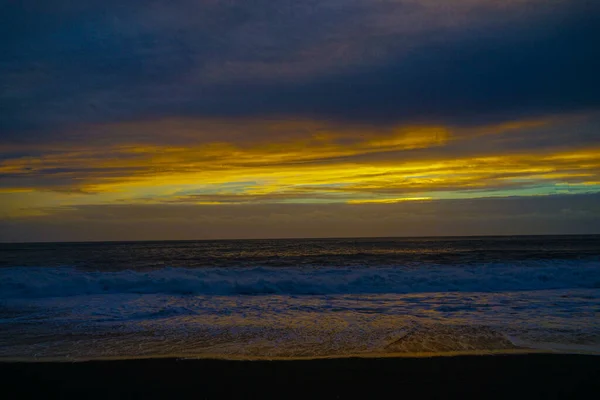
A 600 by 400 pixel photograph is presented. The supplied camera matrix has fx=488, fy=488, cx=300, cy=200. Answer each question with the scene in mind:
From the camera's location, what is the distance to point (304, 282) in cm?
1989

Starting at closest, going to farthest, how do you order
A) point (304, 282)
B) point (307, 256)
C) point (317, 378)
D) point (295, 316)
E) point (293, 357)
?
point (317, 378) < point (293, 357) < point (295, 316) < point (304, 282) < point (307, 256)


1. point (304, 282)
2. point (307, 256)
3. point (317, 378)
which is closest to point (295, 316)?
point (317, 378)

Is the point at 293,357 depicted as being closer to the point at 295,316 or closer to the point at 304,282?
the point at 295,316

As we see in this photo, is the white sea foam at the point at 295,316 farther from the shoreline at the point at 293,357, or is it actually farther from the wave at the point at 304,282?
the shoreline at the point at 293,357

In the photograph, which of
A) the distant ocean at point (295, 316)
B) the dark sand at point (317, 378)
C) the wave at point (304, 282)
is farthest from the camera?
the wave at point (304, 282)

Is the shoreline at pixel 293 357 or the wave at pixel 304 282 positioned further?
the wave at pixel 304 282

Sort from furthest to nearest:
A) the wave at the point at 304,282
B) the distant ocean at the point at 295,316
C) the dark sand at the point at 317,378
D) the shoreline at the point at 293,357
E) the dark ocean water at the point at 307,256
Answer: the dark ocean water at the point at 307,256
the wave at the point at 304,282
the distant ocean at the point at 295,316
the shoreline at the point at 293,357
the dark sand at the point at 317,378

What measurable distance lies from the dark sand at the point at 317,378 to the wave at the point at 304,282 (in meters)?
11.0

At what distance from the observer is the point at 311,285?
19594 millimetres

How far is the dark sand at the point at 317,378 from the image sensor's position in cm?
589

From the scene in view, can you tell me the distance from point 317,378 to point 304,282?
13.5 metres

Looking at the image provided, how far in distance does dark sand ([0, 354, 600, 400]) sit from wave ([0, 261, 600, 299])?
11045mm

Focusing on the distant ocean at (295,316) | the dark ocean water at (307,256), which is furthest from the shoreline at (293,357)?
the dark ocean water at (307,256)

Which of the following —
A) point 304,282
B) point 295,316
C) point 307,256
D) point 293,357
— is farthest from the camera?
point 307,256
